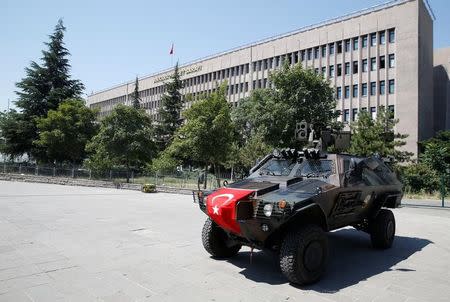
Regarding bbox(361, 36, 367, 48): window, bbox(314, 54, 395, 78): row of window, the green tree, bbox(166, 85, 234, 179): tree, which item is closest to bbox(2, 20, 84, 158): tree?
the green tree

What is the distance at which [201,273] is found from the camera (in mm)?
5945

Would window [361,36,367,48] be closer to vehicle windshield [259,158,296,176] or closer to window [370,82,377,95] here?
window [370,82,377,95]

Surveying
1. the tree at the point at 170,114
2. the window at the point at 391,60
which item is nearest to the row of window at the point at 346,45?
the window at the point at 391,60

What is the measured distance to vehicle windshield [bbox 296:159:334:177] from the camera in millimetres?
6850

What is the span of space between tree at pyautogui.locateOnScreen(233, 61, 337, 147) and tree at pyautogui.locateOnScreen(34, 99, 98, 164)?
1818cm

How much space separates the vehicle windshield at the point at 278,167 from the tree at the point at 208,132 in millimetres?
17222

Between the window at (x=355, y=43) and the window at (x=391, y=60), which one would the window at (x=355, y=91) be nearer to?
the window at (x=391, y=60)

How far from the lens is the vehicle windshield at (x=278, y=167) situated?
7.26 m

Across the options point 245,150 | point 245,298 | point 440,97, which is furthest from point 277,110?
point 440,97

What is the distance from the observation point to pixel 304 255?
549cm

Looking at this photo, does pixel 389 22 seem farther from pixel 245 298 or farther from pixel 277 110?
pixel 245 298

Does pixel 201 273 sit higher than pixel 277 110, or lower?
lower

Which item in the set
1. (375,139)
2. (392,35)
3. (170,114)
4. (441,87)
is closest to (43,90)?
(170,114)

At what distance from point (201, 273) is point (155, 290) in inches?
40.4
